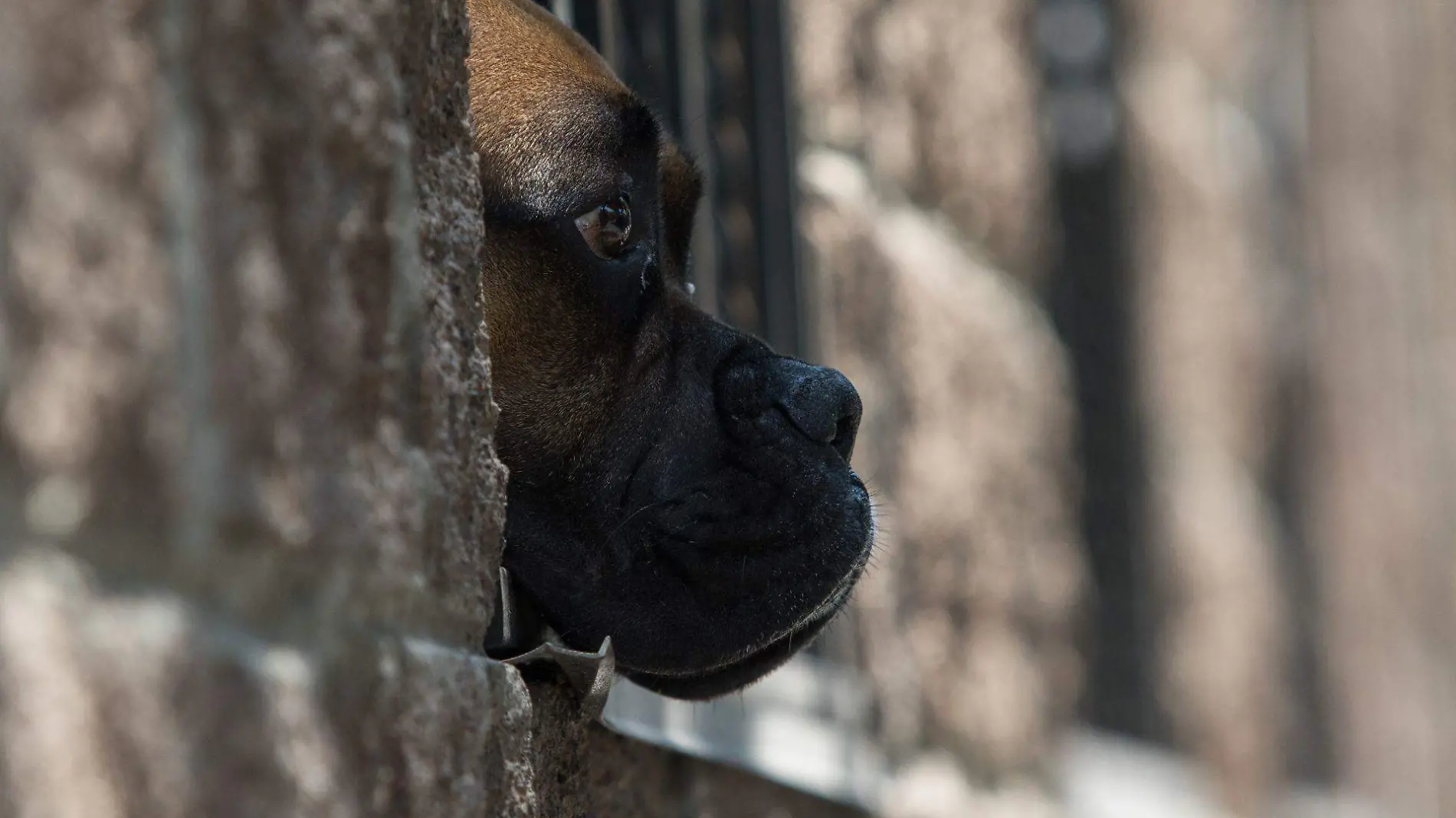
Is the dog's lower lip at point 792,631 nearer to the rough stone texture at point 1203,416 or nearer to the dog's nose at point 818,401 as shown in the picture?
the dog's nose at point 818,401

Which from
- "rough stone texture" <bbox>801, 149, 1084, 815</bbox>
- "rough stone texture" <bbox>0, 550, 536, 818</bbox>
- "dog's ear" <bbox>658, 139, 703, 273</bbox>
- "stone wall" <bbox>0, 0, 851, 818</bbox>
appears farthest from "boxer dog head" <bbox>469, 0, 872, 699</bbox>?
"rough stone texture" <bbox>801, 149, 1084, 815</bbox>

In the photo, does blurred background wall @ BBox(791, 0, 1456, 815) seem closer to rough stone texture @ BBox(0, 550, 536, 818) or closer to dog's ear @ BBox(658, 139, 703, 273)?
dog's ear @ BBox(658, 139, 703, 273)

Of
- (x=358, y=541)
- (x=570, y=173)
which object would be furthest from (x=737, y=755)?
(x=358, y=541)

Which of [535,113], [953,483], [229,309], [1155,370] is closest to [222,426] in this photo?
[229,309]

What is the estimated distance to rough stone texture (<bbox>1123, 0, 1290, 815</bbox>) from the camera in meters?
6.27

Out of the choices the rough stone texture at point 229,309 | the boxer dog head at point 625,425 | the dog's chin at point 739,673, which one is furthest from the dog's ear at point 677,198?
the rough stone texture at point 229,309

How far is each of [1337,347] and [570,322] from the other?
620 cm

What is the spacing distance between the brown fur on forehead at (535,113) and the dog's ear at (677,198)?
28cm

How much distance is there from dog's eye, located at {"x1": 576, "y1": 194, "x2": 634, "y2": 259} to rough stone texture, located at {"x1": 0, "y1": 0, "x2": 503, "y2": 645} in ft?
2.85

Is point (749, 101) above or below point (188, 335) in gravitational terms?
below

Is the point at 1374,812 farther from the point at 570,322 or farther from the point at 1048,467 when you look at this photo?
the point at 570,322

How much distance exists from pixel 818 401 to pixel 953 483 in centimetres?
174

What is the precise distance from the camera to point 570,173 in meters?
2.20

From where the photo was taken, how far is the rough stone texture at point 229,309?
94 centimetres
